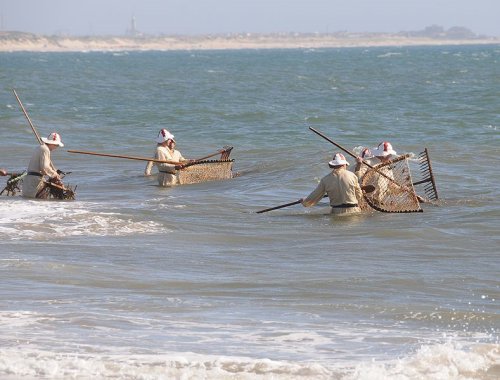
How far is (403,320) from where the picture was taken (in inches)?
395

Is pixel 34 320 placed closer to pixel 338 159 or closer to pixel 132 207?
pixel 338 159

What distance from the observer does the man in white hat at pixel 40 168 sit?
1708cm

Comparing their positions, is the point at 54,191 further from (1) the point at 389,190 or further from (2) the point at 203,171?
(1) the point at 389,190

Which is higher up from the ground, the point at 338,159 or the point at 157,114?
the point at 338,159

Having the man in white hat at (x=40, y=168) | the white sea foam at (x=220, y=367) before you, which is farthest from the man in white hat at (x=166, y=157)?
the white sea foam at (x=220, y=367)

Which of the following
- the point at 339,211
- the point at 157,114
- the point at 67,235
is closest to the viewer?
the point at 67,235

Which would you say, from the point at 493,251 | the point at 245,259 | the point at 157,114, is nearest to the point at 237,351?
the point at 245,259

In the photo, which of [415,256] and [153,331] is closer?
[153,331]

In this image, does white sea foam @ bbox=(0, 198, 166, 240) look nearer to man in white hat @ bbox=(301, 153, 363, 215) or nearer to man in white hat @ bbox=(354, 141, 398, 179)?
man in white hat @ bbox=(301, 153, 363, 215)

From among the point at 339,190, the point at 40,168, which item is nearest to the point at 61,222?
the point at 40,168

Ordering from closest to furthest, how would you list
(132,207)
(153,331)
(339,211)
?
(153,331) < (339,211) < (132,207)

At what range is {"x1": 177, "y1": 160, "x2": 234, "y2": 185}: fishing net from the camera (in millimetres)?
19844

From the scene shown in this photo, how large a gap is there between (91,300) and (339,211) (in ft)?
18.5

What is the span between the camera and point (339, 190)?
1527 centimetres
